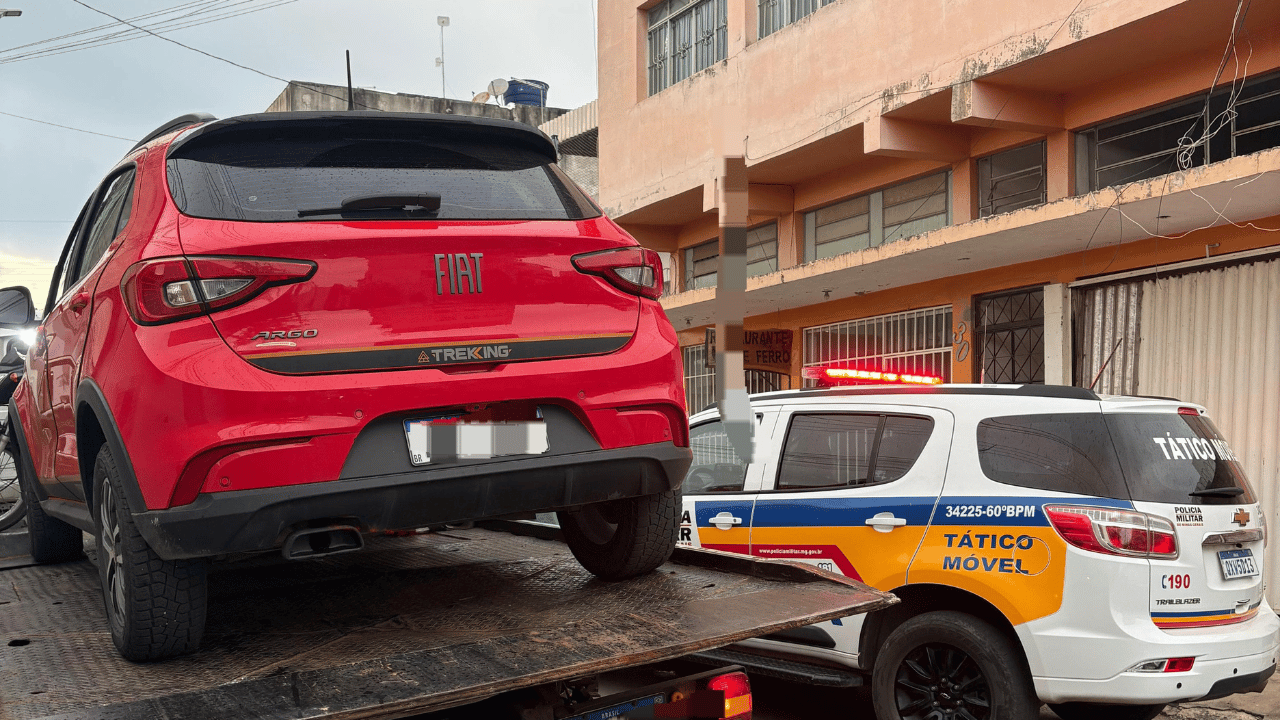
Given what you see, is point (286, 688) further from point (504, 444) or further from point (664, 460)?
point (664, 460)

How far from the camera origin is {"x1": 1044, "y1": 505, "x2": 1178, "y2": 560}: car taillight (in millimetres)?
4188

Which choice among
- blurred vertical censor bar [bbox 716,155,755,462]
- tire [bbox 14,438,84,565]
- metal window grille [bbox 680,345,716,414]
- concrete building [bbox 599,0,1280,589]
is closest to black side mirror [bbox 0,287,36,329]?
tire [bbox 14,438,84,565]

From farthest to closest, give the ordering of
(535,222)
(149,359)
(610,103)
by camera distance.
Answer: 1. (610,103)
2. (535,222)
3. (149,359)

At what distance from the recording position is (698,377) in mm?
15883

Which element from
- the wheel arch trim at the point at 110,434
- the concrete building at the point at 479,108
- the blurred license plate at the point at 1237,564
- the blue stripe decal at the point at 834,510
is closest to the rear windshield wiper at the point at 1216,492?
the blurred license plate at the point at 1237,564

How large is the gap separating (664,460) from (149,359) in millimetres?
1414

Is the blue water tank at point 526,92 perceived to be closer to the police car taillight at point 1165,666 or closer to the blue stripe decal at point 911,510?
the blue stripe decal at point 911,510

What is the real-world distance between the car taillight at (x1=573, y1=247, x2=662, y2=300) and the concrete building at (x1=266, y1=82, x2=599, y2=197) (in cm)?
1917

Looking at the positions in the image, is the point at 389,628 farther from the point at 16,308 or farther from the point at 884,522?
the point at 16,308

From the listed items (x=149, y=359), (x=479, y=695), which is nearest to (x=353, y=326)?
(x=149, y=359)

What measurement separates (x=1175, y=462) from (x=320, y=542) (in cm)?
346

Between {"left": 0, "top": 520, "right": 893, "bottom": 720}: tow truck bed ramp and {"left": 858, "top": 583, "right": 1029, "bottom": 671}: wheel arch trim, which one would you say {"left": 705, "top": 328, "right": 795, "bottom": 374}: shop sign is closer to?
{"left": 858, "top": 583, "right": 1029, "bottom": 671}: wheel arch trim

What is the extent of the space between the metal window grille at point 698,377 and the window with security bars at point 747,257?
1.01 meters

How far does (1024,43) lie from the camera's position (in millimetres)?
9086
